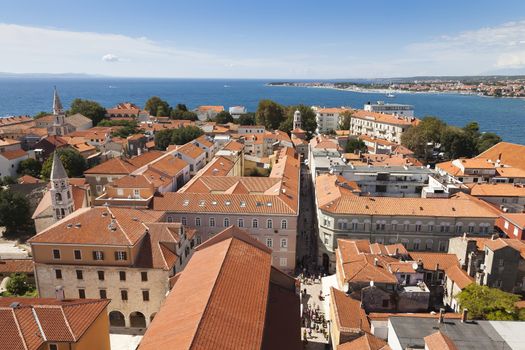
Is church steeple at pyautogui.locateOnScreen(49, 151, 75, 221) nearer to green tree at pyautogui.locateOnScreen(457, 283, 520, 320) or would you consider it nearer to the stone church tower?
green tree at pyautogui.locateOnScreen(457, 283, 520, 320)

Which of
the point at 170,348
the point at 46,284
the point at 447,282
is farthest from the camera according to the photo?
the point at 447,282

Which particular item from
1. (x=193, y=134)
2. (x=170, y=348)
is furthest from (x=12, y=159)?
(x=170, y=348)

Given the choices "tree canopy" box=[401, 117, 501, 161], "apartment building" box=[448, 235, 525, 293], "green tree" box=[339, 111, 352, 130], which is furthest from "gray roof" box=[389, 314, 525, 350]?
"green tree" box=[339, 111, 352, 130]

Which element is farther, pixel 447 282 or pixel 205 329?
pixel 447 282

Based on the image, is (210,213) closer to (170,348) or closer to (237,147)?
(170,348)

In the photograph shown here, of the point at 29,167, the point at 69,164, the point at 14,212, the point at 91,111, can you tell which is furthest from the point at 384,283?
the point at 91,111
